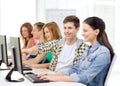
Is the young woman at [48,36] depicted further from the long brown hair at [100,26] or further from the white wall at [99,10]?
the white wall at [99,10]

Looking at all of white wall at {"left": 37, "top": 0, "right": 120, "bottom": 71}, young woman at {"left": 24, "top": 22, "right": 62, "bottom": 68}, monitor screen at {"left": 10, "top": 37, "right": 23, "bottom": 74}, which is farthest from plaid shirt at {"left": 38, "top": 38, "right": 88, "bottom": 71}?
white wall at {"left": 37, "top": 0, "right": 120, "bottom": 71}

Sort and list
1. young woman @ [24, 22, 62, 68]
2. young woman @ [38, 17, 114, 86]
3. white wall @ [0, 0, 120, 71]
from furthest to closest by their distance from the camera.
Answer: white wall @ [0, 0, 120, 71] < young woman @ [24, 22, 62, 68] < young woman @ [38, 17, 114, 86]

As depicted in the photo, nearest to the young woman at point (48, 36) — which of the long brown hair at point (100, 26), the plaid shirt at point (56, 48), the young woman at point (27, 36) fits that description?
the plaid shirt at point (56, 48)

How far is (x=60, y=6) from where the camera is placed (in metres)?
6.17

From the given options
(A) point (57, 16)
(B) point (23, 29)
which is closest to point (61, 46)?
(B) point (23, 29)

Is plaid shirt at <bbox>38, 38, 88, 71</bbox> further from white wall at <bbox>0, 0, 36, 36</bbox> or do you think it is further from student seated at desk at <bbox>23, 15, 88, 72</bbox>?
white wall at <bbox>0, 0, 36, 36</bbox>

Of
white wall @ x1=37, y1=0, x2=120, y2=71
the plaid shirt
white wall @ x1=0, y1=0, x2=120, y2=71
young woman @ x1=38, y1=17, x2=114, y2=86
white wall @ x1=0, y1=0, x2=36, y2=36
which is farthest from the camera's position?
white wall @ x1=0, y1=0, x2=36, y2=36

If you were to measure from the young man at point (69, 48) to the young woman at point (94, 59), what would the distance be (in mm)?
291

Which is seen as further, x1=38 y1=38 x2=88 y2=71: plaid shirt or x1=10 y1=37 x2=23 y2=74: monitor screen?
x1=38 y1=38 x2=88 y2=71: plaid shirt

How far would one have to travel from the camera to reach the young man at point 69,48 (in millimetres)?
2740

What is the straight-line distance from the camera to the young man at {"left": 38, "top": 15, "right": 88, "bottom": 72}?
2.74 m

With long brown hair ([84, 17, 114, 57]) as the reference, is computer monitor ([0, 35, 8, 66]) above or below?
below

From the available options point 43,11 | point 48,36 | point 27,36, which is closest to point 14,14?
point 43,11

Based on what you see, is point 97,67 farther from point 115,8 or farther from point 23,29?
point 115,8
